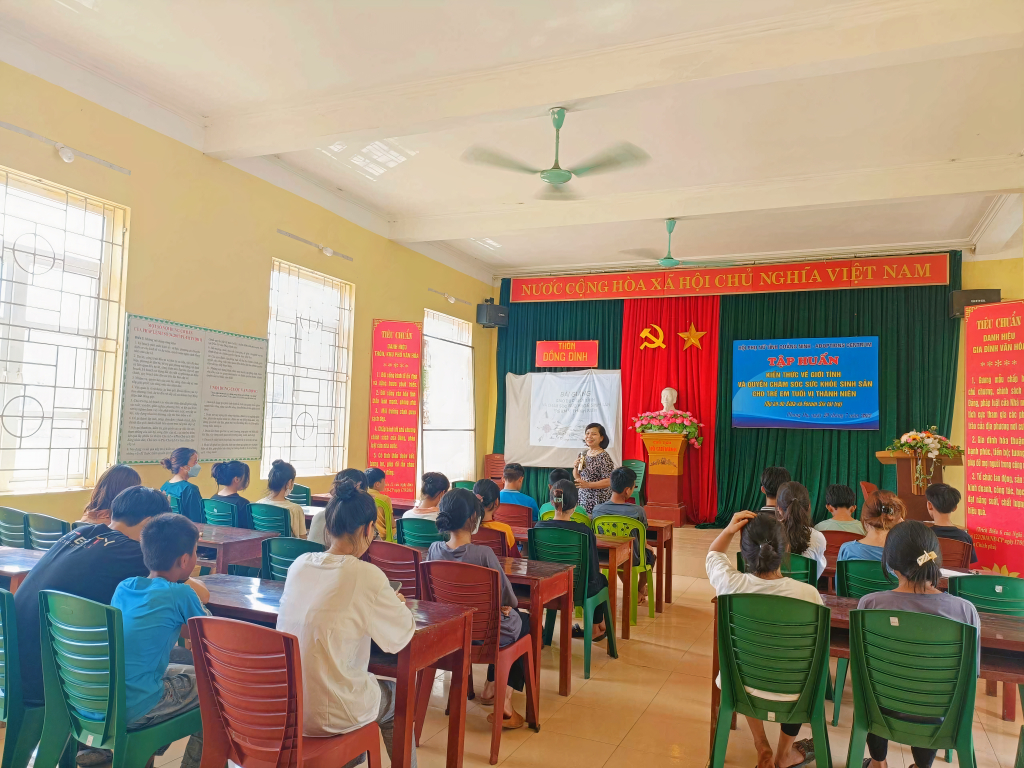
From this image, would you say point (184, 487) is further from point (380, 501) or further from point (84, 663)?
point (84, 663)

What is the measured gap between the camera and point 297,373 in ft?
22.2

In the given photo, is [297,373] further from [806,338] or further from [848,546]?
[806,338]

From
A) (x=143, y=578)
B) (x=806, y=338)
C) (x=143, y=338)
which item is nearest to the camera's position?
(x=143, y=578)

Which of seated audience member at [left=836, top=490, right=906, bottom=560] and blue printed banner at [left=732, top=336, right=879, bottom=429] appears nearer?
seated audience member at [left=836, top=490, right=906, bottom=560]

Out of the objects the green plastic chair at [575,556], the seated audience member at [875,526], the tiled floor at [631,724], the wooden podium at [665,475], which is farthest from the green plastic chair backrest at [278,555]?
the wooden podium at [665,475]

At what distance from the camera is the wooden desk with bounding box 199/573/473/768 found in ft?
7.16

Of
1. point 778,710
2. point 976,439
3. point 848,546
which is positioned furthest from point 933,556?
point 976,439

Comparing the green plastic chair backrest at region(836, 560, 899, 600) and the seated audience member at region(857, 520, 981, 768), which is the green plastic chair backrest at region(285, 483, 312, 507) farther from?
the seated audience member at region(857, 520, 981, 768)

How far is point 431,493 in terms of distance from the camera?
13.4 feet

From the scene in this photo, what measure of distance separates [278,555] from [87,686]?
3.94 ft

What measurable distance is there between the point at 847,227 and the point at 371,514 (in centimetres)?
725

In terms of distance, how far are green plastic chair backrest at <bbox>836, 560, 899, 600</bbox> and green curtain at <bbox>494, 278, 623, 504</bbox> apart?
6.66 m

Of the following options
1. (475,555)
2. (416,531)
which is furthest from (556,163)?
(475,555)

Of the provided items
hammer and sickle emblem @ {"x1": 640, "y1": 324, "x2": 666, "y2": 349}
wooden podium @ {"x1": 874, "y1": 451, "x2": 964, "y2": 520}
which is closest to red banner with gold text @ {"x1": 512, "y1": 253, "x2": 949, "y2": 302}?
hammer and sickle emblem @ {"x1": 640, "y1": 324, "x2": 666, "y2": 349}
